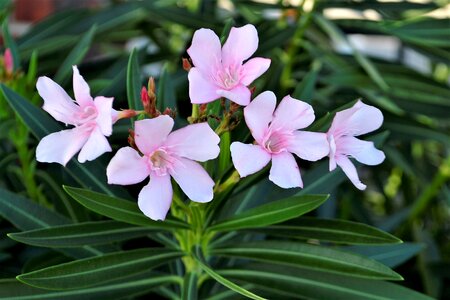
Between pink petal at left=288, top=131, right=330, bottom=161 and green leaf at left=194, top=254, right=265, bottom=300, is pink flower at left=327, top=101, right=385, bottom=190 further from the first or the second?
green leaf at left=194, top=254, right=265, bottom=300

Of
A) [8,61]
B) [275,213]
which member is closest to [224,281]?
[275,213]

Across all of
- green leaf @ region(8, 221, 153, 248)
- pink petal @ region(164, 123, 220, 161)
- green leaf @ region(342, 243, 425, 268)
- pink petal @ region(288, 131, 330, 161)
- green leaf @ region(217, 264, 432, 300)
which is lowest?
green leaf @ region(342, 243, 425, 268)

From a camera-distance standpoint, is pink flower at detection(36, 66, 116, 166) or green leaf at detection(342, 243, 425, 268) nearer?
pink flower at detection(36, 66, 116, 166)

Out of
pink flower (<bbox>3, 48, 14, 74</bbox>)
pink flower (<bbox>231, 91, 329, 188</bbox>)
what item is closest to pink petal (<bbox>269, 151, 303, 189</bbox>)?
pink flower (<bbox>231, 91, 329, 188</bbox>)

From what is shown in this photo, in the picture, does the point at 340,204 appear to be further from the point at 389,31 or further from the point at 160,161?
the point at 160,161

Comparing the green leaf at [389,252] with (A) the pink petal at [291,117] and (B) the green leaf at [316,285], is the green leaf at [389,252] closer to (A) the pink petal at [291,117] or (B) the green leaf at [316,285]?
(B) the green leaf at [316,285]

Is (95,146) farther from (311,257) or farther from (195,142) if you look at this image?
(311,257)

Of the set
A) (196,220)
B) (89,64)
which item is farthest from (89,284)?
(89,64)
